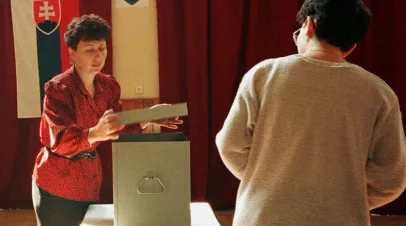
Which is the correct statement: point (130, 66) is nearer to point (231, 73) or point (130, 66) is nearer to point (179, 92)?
point (179, 92)

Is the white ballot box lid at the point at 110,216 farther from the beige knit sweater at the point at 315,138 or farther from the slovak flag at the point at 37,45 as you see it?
the slovak flag at the point at 37,45

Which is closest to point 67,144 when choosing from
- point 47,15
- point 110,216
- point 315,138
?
point 110,216

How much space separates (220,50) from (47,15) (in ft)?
4.54

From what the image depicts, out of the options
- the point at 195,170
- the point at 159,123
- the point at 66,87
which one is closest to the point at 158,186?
the point at 159,123

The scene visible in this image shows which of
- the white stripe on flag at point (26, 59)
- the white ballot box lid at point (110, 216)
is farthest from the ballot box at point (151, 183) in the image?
the white stripe on flag at point (26, 59)

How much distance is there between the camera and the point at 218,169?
136 inches

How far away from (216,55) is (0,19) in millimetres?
1743

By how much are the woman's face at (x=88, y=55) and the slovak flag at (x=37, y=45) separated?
177 cm

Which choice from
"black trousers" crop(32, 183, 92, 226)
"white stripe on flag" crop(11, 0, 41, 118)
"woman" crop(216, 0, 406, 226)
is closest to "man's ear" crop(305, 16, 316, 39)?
"woman" crop(216, 0, 406, 226)

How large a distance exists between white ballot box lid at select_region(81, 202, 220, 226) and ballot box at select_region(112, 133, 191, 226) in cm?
19

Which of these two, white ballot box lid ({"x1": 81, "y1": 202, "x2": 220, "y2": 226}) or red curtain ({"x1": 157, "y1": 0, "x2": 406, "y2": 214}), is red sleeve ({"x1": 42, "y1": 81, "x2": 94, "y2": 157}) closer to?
white ballot box lid ({"x1": 81, "y1": 202, "x2": 220, "y2": 226})

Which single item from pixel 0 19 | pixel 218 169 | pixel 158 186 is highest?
pixel 0 19

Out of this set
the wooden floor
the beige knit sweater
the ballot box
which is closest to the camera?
the beige knit sweater

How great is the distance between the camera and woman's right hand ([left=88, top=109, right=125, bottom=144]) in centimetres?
134
